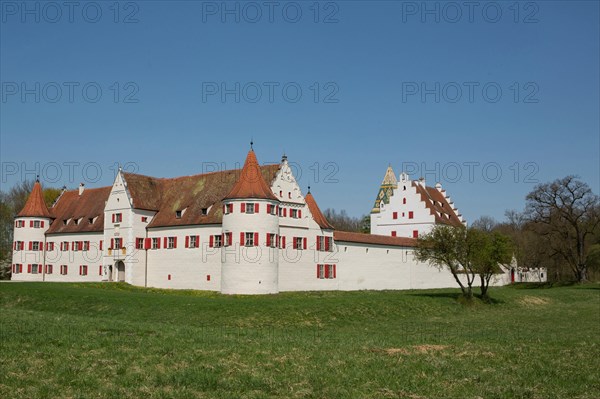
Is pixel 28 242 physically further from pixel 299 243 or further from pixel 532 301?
pixel 532 301

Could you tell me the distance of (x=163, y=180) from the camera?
60.9 meters

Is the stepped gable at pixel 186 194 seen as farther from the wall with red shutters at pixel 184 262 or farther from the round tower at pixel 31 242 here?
the round tower at pixel 31 242

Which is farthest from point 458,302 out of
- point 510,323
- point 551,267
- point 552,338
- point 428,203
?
point 551,267

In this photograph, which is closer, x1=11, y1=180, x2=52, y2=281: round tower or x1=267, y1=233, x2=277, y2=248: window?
x1=267, y1=233, x2=277, y2=248: window

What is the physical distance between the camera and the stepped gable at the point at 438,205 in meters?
76.8

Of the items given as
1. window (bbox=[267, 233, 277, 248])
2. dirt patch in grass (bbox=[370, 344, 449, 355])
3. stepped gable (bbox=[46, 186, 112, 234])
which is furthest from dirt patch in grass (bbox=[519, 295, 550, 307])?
stepped gable (bbox=[46, 186, 112, 234])

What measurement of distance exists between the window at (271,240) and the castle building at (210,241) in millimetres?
118

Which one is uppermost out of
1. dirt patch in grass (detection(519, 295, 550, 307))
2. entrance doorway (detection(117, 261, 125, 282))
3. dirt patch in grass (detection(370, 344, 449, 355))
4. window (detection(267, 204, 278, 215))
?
window (detection(267, 204, 278, 215))

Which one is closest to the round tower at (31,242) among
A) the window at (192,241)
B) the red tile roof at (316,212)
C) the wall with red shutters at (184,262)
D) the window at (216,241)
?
the wall with red shutters at (184,262)

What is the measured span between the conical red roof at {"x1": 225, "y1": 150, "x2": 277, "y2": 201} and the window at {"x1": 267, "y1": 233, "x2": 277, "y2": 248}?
2.81m

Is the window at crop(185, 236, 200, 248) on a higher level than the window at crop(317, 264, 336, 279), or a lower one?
higher

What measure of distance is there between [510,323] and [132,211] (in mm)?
35346

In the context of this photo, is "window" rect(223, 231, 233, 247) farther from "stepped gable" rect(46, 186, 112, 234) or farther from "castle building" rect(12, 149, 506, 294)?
"stepped gable" rect(46, 186, 112, 234)

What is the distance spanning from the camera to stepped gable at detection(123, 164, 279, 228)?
5306cm
